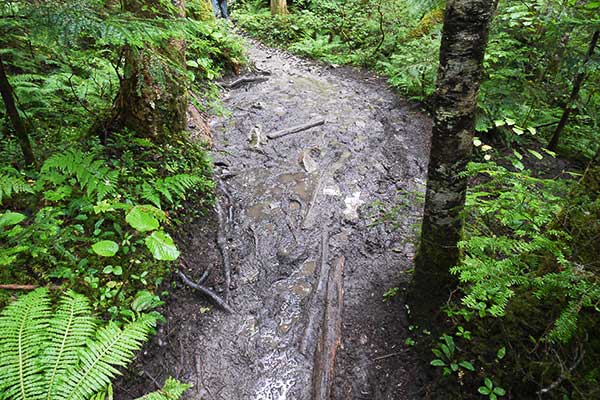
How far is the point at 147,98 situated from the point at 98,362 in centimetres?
351

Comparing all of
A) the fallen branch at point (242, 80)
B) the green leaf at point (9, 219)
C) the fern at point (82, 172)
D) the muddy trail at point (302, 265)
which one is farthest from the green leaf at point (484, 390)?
the fallen branch at point (242, 80)

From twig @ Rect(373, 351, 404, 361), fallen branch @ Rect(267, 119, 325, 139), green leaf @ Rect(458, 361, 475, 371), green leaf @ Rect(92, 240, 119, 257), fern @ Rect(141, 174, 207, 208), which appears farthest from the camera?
fallen branch @ Rect(267, 119, 325, 139)

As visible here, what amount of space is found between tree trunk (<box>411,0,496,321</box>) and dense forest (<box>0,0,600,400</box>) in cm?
2

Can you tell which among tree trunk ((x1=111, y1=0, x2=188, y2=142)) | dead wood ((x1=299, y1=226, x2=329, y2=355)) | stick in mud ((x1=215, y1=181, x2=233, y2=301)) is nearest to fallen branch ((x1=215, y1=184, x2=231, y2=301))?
stick in mud ((x1=215, y1=181, x2=233, y2=301))

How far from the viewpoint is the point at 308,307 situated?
397 centimetres

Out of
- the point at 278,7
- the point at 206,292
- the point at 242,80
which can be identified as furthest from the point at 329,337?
the point at 278,7

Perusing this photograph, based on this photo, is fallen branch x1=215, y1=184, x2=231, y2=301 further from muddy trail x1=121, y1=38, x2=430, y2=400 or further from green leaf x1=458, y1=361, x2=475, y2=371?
green leaf x1=458, y1=361, x2=475, y2=371

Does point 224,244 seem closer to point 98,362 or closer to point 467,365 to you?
point 98,362

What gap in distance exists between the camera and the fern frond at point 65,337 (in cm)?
195

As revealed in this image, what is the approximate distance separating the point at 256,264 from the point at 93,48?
508 centimetres

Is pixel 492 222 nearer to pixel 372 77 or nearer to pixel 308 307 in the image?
pixel 308 307

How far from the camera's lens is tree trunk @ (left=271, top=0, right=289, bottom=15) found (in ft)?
51.4

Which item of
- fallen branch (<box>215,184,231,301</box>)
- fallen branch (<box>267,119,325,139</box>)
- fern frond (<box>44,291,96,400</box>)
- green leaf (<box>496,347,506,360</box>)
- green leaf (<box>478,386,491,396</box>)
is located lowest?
fallen branch (<box>215,184,231,301</box>)

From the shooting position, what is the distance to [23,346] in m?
2.00
